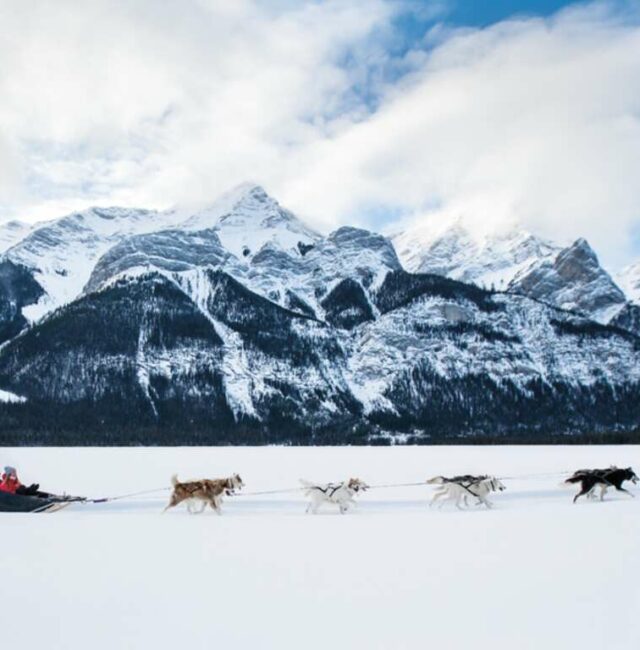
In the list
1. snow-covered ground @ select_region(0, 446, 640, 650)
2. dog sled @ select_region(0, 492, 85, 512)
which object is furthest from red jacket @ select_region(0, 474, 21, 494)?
snow-covered ground @ select_region(0, 446, 640, 650)

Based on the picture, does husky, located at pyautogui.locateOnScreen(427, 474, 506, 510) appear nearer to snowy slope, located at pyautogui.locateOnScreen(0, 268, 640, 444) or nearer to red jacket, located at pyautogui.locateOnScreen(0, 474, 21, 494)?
red jacket, located at pyautogui.locateOnScreen(0, 474, 21, 494)

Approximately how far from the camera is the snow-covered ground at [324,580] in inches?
237

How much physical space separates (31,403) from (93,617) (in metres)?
147

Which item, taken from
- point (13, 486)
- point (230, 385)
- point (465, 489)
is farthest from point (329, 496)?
point (230, 385)

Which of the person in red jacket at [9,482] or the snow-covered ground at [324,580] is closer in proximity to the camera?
A: the snow-covered ground at [324,580]

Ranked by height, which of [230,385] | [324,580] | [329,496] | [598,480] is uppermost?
[230,385]

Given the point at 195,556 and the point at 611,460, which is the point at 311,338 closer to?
the point at 611,460

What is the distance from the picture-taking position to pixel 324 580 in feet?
26.1

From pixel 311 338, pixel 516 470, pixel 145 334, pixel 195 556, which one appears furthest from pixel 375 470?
pixel 311 338

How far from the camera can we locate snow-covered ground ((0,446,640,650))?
6.03 metres

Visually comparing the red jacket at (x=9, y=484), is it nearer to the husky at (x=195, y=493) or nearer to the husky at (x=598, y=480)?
the husky at (x=195, y=493)

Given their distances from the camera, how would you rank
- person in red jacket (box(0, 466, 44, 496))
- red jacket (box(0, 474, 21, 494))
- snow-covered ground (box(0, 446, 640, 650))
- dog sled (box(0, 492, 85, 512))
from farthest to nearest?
red jacket (box(0, 474, 21, 494)), person in red jacket (box(0, 466, 44, 496)), dog sled (box(0, 492, 85, 512)), snow-covered ground (box(0, 446, 640, 650))

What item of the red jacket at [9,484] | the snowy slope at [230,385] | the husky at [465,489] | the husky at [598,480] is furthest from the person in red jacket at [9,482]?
the snowy slope at [230,385]

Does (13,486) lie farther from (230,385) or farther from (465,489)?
(230,385)
